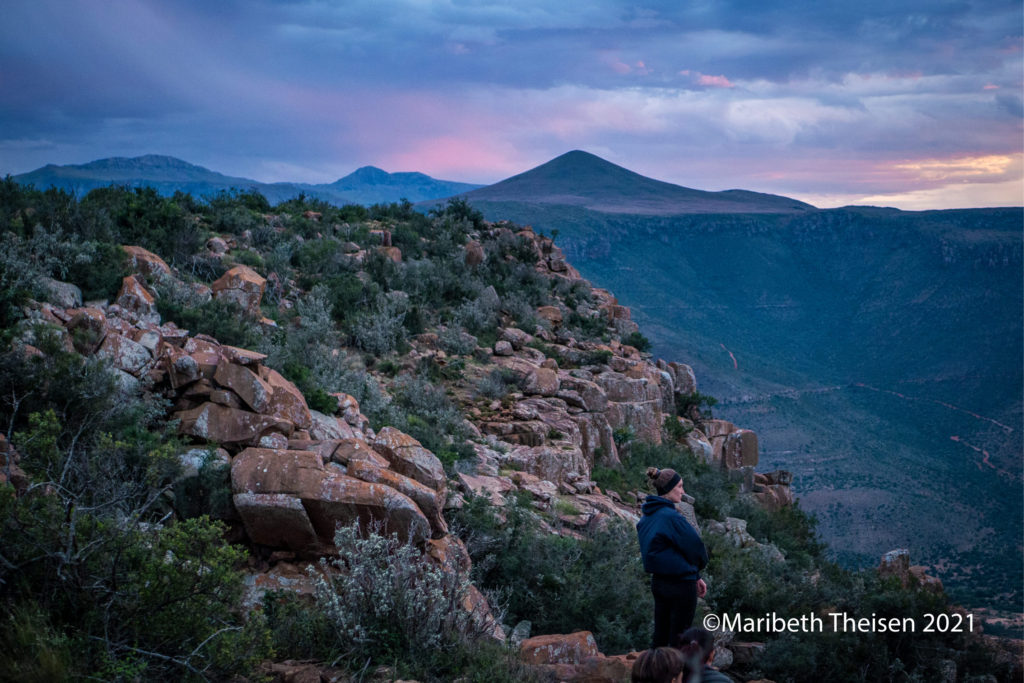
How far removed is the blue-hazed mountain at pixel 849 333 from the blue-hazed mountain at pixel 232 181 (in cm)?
1480

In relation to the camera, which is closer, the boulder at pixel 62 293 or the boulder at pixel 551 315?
the boulder at pixel 62 293

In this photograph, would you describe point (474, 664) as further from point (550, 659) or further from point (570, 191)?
point (570, 191)

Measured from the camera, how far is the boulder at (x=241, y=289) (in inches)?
456

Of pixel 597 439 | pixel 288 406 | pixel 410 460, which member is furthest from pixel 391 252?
pixel 410 460

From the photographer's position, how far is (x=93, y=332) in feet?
24.0

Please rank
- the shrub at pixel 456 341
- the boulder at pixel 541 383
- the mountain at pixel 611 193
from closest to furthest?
the boulder at pixel 541 383
the shrub at pixel 456 341
the mountain at pixel 611 193

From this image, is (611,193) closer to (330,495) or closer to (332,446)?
(332,446)

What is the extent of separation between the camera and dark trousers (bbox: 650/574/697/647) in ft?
16.5

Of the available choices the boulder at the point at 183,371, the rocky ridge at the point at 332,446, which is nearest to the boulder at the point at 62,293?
the rocky ridge at the point at 332,446

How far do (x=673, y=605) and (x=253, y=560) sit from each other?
3651 millimetres

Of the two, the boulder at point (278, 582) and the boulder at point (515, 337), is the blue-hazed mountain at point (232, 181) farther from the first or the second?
the boulder at point (278, 582)

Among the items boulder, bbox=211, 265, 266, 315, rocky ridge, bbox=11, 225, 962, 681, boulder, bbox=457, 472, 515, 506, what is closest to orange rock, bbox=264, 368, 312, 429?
rocky ridge, bbox=11, 225, 962, 681

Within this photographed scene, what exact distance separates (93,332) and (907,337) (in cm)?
5518

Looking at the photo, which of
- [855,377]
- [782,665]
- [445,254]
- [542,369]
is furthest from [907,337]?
[782,665]
